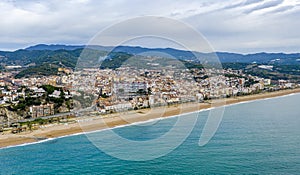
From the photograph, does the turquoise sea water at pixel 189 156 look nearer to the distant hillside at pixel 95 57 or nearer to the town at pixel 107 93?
the distant hillside at pixel 95 57

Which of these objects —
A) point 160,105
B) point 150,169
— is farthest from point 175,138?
point 160,105

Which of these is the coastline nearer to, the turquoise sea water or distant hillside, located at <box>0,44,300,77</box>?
the turquoise sea water

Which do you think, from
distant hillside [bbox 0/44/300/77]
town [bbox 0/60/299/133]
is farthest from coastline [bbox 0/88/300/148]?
distant hillside [bbox 0/44/300/77]

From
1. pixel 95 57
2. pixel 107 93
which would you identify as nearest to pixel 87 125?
pixel 95 57

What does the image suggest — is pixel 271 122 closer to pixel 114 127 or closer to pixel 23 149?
pixel 114 127

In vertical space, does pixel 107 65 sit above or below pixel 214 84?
above

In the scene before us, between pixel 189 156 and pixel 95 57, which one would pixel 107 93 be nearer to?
pixel 95 57

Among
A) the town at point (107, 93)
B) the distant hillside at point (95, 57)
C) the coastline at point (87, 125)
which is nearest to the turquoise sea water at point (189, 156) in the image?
the coastline at point (87, 125)

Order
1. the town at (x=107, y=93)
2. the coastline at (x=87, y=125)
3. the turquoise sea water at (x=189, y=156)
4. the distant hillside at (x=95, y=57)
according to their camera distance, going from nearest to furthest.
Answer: the turquoise sea water at (x=189, y=156), the distant hillside at (x=95, y=57), the coastline at (x=87, y=125), the town at (x=107, y=93)
